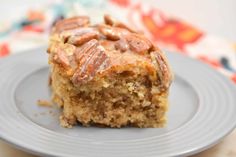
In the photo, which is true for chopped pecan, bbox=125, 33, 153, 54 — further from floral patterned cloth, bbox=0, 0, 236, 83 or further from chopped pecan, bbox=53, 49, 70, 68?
floral patterned cloth, bbox=0, 0, 236, 83

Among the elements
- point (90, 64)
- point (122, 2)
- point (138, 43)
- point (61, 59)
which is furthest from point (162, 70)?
point (122, 2)

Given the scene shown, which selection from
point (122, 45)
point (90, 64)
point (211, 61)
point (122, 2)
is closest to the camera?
point (90, 64)

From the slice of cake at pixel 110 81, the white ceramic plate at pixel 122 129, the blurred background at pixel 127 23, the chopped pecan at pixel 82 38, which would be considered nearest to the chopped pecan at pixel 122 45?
the slice of cake at pixel 110 81

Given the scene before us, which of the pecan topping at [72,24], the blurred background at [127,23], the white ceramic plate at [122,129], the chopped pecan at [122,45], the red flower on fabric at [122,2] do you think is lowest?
the blurred background at [127,23]

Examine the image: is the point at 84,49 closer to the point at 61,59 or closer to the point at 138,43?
the point at 61,59

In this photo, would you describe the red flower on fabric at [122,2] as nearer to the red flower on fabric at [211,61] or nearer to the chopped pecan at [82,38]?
the red flower on fabric at [211,61]

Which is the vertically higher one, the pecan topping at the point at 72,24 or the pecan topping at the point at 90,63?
the pecan topping at the point at 90,63
